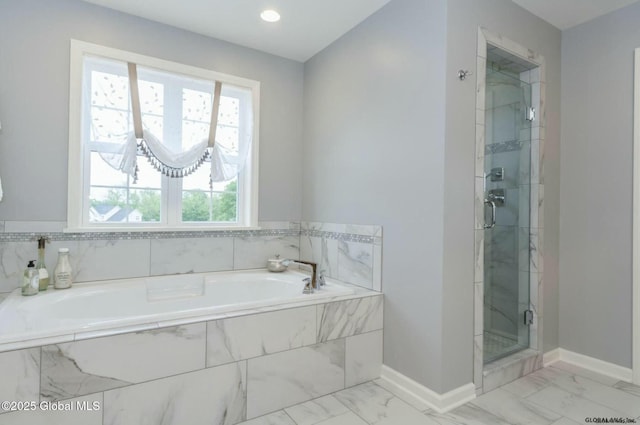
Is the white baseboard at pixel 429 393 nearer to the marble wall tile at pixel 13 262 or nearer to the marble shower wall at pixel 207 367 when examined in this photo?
the marble shower wall at pixel 207 367

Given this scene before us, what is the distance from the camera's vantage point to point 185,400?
1673 millimetres

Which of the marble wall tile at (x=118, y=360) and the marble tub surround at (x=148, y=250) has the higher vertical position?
the marble tub surround at (x=148, y=250)

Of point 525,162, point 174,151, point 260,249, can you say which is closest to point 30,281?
point 174,151

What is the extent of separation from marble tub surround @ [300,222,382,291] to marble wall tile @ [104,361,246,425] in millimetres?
1043

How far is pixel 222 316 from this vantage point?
1790 millimetres

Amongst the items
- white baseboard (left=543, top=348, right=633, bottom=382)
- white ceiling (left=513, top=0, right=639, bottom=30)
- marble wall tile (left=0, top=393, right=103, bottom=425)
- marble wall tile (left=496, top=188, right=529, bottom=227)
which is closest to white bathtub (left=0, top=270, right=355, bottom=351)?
marble wall tile (left=0, top=393, right=103, bottom=425)

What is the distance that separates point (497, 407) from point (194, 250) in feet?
7.58

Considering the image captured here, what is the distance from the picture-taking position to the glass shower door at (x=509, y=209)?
2.43 m

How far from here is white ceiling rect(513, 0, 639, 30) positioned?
7.53 feet

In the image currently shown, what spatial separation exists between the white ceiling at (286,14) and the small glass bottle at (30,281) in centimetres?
182

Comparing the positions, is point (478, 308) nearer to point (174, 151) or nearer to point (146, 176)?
point (174, 151)

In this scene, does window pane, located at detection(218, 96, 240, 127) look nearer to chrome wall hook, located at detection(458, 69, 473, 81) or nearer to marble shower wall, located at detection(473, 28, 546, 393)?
chrome wall hook, located at detection(458, 69, 473, 81)

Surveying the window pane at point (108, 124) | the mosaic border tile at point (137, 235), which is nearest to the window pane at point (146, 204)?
the mosaic border tile at point (137, 235)

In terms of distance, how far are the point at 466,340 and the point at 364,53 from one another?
2058 millimetres
